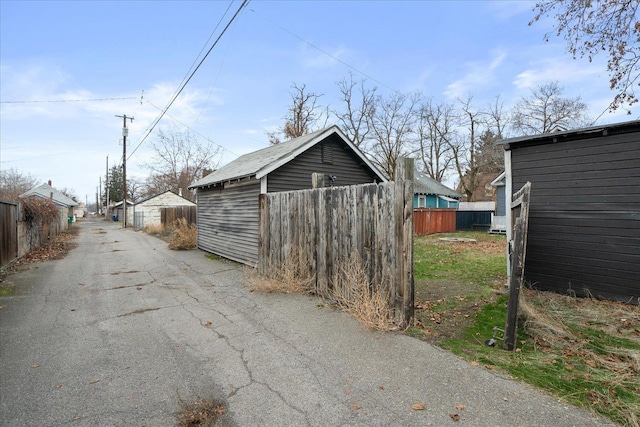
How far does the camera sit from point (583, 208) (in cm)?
583

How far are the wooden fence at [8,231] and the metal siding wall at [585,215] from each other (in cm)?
1313

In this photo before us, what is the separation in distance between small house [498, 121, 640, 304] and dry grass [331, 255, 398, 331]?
3.33 m

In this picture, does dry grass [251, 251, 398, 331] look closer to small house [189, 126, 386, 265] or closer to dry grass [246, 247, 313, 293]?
dry grass [246, 247, 313, 293]

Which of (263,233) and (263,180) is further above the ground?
(263,180)

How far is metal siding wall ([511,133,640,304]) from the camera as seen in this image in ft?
17.6

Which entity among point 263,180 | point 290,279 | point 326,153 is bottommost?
point 290,279

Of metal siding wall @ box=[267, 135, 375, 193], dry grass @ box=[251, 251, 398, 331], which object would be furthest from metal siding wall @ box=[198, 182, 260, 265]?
dry grass @ box=[251, 251, 398, 331]

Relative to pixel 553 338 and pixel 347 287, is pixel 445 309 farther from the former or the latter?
pixel 347 287

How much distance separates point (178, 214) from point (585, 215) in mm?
22910

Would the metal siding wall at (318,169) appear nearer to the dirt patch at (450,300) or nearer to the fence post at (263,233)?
the fence post at (263,233)

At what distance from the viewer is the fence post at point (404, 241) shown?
4.27 meters

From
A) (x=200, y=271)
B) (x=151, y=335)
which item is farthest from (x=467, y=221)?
(x=151, y=335)

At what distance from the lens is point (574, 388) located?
9.25 ft

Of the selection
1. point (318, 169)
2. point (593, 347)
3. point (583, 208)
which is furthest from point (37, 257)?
point (583, 208)
